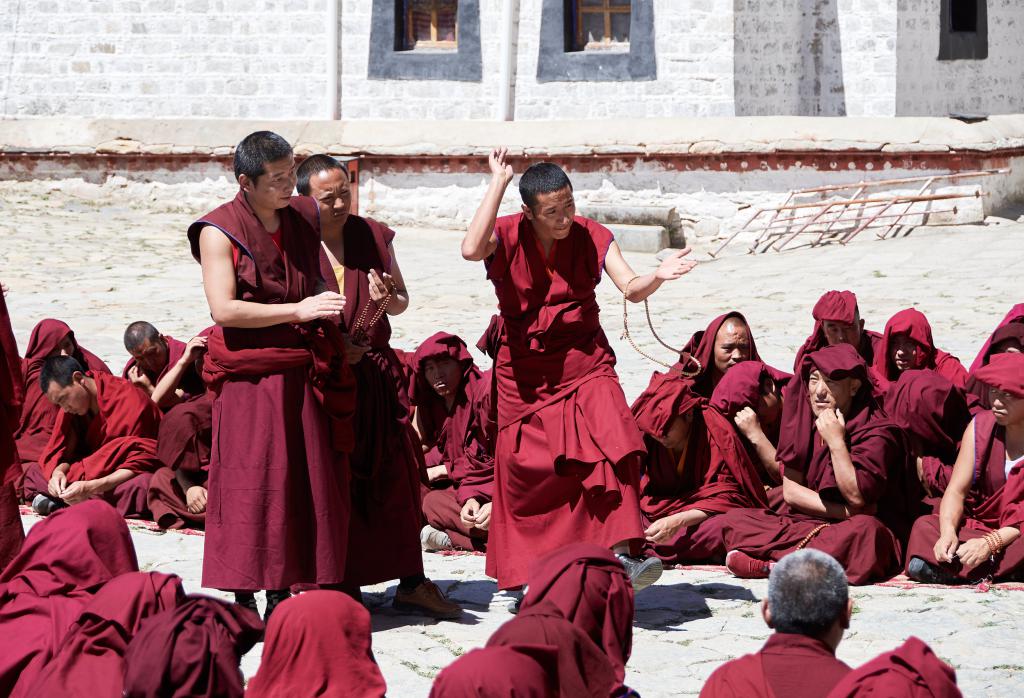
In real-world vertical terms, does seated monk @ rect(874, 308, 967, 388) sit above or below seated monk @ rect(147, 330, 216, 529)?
above

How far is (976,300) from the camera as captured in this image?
39.4 ft

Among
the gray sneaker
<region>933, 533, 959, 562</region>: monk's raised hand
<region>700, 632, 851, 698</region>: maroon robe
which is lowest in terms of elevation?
the gray sneaker

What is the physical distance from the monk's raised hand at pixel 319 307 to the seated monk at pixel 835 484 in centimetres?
216

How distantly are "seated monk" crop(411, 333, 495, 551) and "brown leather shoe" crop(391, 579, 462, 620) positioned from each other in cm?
90

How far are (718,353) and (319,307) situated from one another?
2.73 meters

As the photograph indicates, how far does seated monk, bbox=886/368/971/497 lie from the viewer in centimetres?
685

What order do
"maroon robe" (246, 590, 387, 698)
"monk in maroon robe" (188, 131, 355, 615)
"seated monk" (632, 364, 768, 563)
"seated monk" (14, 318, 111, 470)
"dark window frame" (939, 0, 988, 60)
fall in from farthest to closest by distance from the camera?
"dark window frame" (939, 0, 988, 60) < "seated monk" (14, 318, 111, 470) < "seated monk" (632, 364, 768, 563) < "monk in maroon robe" (188, 131, 355, 615) < "maroon robe" (246, 590, 387, 698)

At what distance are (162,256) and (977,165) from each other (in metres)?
7.93

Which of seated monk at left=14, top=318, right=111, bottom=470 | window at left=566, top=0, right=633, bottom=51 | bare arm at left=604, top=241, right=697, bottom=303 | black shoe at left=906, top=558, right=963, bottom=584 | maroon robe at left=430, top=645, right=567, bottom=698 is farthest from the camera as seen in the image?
window at left=566, top=0, right=633, bottom=51

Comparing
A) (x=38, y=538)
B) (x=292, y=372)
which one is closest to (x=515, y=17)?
(x=292, y=372)

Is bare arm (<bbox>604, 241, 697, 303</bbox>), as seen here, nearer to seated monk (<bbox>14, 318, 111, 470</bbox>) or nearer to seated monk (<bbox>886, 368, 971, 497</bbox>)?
seated monk (<bbox>886, 368, 971, 497</bbox>)

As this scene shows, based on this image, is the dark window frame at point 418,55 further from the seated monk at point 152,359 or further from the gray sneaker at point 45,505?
the gray sneaker at point 45,505

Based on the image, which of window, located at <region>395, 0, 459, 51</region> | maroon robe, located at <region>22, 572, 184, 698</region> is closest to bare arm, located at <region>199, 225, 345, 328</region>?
maroon robe, located at <region>22, 572, 184, 698</region>

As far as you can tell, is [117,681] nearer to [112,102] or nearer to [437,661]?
[437,661]
